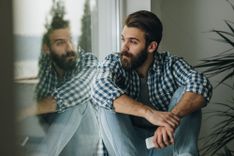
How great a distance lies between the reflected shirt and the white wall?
0.83 m

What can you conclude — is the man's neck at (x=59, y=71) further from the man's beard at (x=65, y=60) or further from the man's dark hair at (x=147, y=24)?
the man's dark hair at (x=147, y=24)

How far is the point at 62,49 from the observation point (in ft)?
5.16

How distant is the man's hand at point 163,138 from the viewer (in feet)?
4.72

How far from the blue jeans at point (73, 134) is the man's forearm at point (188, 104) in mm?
510

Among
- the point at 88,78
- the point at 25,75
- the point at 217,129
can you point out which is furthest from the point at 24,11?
the point at 217,129

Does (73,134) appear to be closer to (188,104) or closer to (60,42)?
(60,42)

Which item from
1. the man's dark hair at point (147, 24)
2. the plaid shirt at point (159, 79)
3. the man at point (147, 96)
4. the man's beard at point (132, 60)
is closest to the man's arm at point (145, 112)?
the man at point (147, 96)

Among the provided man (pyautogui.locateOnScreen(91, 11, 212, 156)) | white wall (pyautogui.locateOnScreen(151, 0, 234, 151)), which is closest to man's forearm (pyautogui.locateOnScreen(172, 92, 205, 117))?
man (pyautogui.locateOnScreen(91, 11, 212, 156))

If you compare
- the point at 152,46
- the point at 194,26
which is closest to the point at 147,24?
the point at 152,46

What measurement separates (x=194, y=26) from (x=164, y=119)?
1336mm

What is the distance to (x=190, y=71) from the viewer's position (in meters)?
1.67

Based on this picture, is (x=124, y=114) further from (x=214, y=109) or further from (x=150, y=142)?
(x=214, y=109)

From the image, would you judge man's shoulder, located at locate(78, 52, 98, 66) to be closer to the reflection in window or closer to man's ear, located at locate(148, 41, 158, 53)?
the reflection in window

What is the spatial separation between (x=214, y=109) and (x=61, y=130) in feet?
4.67
